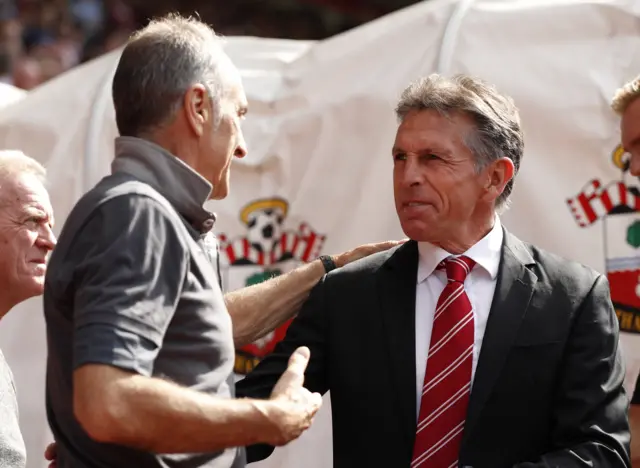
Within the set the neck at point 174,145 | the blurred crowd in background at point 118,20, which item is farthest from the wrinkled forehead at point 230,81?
the blurred crowd in background at point 118,20

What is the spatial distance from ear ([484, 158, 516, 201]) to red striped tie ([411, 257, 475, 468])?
1.03ft

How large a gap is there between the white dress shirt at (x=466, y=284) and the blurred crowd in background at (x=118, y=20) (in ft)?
24.1

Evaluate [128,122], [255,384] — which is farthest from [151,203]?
[255,384]

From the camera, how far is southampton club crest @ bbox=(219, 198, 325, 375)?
3715 millimetres

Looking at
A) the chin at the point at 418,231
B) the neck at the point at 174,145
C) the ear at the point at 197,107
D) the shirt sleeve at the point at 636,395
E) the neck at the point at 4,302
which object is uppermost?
the ear at the point at 197,107

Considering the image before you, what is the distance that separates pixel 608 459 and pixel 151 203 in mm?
1333

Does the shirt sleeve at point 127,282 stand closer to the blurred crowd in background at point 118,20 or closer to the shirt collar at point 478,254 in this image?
the shirt collar at point 478,254

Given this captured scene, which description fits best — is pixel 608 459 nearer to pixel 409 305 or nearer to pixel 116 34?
pixel 409 305

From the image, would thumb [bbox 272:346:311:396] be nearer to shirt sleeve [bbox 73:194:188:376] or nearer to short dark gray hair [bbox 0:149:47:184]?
shirt sleeve [bbox 73:194:188:376]

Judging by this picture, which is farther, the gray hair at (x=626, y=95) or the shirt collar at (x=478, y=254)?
the gray hair at (x=626, y=95)

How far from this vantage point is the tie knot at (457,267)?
2.80 meters

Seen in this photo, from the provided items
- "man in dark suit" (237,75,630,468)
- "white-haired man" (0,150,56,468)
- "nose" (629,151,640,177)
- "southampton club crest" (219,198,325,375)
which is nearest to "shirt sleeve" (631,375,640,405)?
"man in dark suit" (237,75,630,468)

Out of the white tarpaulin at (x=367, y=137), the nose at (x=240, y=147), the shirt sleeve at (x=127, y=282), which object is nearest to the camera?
the shirt sleeve at (x=127, y=282)

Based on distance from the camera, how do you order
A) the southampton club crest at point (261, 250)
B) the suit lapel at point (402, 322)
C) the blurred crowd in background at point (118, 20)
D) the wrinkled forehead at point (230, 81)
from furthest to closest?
the blurred crowd in background at point (118, 20), the southampton club crest at point (261, 250), the suit lapel at point (402, 322), the wrinkled forehead at point (230, 81)
